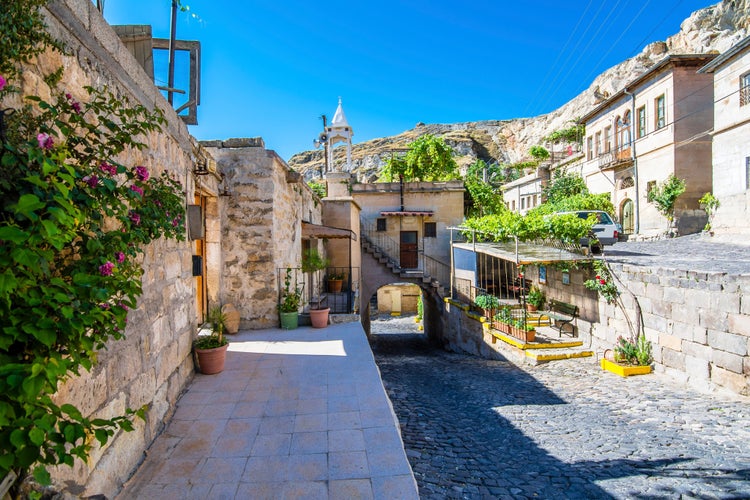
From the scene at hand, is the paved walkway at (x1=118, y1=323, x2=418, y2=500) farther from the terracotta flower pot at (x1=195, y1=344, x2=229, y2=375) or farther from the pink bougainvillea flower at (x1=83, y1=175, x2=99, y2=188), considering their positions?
the pink bougainvillea flower at (x1=83, y1=175, x2=99, y2=188)

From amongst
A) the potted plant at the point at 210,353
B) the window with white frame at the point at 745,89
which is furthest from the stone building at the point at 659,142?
the potted plant at the point at 210,353

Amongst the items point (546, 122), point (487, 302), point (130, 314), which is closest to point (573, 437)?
point (130, 314)

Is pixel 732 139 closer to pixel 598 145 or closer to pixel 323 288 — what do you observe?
pixel 598 145

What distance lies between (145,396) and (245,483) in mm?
1120

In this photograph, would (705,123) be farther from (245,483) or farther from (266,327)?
(245,483)

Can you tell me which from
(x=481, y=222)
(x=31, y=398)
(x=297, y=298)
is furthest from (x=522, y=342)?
(x=31, y=398)

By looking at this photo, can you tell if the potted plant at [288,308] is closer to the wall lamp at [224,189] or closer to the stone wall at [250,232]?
the stone wall at [250,232]

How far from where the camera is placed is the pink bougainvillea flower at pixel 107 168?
6.31ft

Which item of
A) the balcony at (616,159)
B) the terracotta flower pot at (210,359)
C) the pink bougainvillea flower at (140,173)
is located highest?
the balcony at (616,159)

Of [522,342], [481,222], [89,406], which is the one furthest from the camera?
[481,222]

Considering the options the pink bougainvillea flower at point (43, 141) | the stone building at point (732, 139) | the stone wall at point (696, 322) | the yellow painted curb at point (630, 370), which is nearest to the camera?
the pink bougainvillea flower at point (43, 141)

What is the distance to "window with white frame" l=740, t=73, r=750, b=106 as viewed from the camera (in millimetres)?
13781

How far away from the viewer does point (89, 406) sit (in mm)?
2232

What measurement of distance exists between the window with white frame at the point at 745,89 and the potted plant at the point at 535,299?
1075 cm
